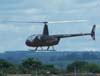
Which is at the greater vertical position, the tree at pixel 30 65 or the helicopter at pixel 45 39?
the helicopter at pixel 45 39

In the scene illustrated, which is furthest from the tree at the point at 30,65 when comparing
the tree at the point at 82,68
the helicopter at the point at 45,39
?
the helicopter at the point at 45,39

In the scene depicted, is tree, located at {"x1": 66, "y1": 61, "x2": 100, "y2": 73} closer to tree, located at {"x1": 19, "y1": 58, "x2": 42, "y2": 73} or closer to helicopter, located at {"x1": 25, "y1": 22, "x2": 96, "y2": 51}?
tree, located at {"x1": 19, "y1": 58, "x2": 42, "y2": 73}

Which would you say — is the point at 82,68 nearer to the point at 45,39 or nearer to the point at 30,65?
the point at 30,65

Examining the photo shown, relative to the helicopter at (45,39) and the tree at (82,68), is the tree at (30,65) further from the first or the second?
the helicopter at (45,39)

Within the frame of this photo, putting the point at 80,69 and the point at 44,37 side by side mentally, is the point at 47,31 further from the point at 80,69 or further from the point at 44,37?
the point at 80,69

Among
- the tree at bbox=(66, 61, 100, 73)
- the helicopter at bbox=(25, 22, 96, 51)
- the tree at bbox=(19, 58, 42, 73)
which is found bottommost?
the tree at bbox=(66, 61, 100, 73)

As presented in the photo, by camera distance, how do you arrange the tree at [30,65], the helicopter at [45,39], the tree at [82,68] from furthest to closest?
the tree at [82,68] < the tree at [30,65] < the helicopter at [45,39]

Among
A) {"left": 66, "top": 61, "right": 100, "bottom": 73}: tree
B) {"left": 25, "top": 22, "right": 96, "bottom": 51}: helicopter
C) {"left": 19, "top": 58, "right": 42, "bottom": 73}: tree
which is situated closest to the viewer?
{"left": 25, "top": 22, "right": 96, "bottom": 51}: helicopter

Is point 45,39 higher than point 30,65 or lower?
higher

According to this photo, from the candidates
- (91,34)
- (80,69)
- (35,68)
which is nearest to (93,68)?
(80,69)

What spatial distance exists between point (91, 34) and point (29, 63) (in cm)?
4857

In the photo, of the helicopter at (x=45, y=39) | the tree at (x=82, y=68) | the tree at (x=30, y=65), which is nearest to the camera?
the helicopter at (x=45, y=39)

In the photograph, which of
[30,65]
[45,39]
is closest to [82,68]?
[30,65]

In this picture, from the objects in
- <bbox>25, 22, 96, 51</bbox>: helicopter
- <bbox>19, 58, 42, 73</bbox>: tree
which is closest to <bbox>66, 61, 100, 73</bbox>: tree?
<bbox>19, 58, 42, 73</bbox>: tree
